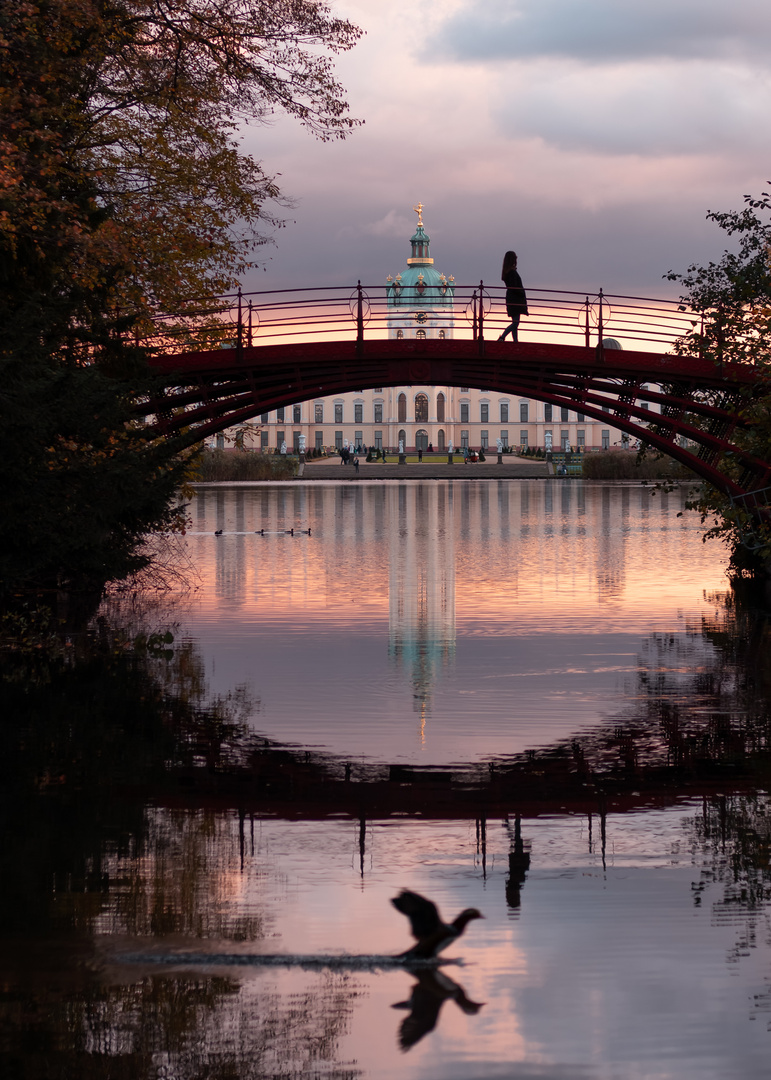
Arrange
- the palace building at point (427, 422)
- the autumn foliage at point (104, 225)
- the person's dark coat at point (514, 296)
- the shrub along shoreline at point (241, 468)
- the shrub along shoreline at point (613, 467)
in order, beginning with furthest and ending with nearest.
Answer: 1. the palace building at point (427, 422)
2. the shrub along shoreline at point (613, 467)
3. the shrub along shoreline at point (241, 468)
4. the person's dark coat at point (514, 296)
5. the autumn foliage at point (104, 225)

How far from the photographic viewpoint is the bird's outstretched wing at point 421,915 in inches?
272

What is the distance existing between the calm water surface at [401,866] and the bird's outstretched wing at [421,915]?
207 millimetres

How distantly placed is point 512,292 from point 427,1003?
20605 mm

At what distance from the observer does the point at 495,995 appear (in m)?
6.57

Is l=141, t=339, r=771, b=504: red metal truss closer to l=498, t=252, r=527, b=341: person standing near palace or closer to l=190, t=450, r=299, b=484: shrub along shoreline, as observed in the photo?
l=498, t=252, r=527, b=341: person standing near palace

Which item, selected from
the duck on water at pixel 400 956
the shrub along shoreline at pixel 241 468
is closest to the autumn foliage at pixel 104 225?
the duck on water at pixel 400 956

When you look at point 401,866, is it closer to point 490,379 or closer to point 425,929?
point 425,929

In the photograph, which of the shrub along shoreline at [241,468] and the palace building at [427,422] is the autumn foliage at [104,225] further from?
the palace building at [427,422]

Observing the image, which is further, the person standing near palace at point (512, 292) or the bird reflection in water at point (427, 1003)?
the person standing near palace at point (512, 292)

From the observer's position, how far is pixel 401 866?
8461 millimetres

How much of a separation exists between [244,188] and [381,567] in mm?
8889

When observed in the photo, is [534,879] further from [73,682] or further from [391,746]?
[73,682]

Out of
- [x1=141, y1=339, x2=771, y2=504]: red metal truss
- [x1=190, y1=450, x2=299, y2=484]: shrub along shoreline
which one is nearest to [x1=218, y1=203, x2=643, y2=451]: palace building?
[x1=190, y1=450, x2=299, y2=484]: shrub along shoreline

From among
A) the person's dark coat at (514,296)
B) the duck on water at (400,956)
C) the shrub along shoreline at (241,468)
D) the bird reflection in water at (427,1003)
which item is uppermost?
the person's dark coat at (514,296)
